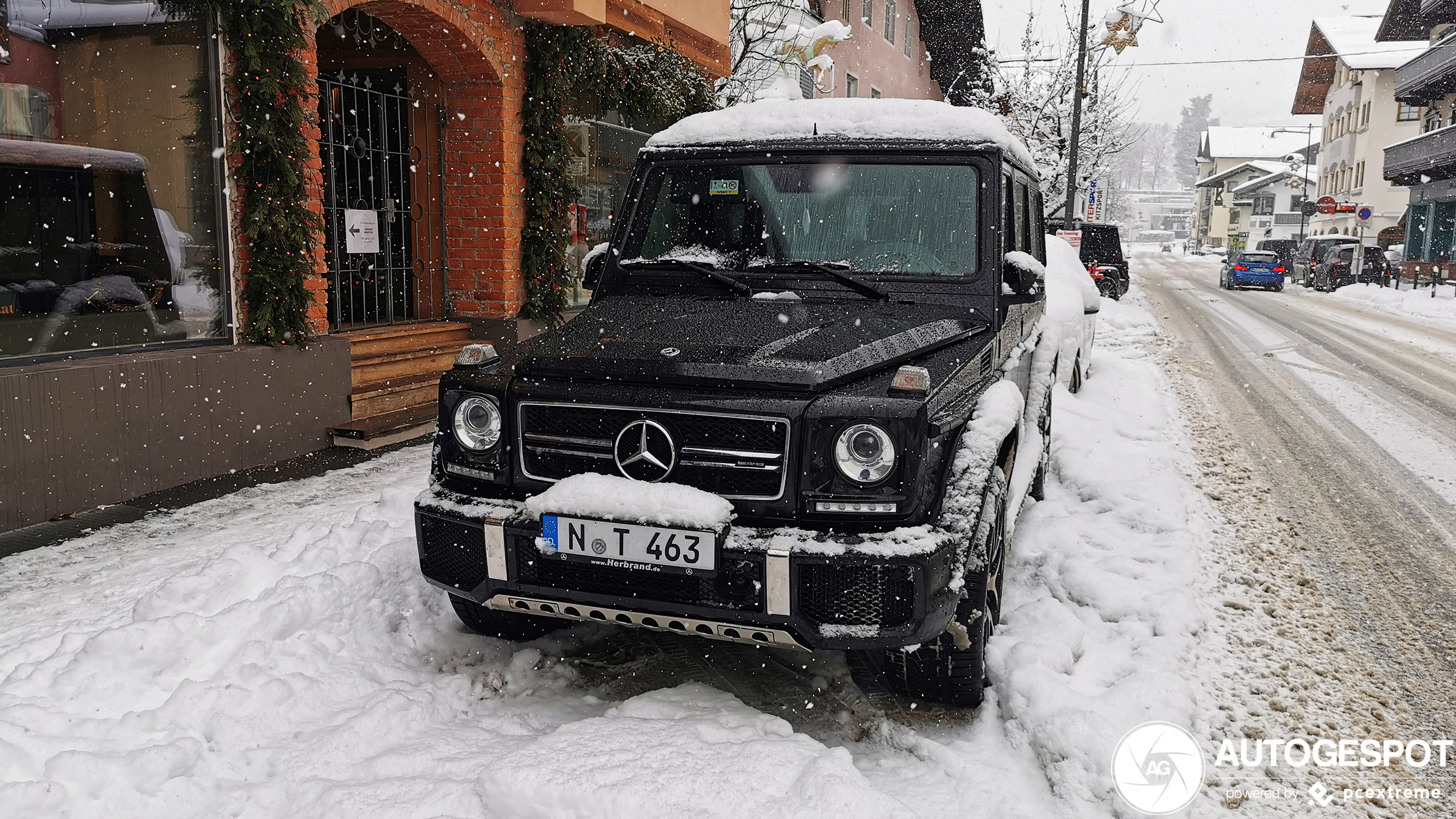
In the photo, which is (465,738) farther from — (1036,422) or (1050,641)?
(1036,422)

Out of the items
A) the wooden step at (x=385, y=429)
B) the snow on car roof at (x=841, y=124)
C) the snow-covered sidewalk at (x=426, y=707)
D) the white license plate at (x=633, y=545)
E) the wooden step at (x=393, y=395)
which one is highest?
the snow on car roof at (x=841, y=124)

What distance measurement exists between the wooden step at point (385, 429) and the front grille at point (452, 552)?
3.52m

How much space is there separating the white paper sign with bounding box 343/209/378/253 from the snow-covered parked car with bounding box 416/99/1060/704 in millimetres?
5238

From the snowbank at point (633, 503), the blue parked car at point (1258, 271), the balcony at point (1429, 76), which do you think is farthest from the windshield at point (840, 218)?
the balcony at point (1429, 76)

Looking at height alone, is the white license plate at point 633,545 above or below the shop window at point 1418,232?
below

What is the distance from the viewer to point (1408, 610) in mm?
4395

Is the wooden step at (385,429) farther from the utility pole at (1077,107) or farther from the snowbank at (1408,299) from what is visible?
the snowbank at (1408,299)

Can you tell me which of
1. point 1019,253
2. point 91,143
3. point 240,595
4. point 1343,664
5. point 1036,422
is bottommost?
point 1343,664

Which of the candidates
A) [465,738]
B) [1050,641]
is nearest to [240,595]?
[465,738]

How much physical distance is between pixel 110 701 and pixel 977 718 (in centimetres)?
278

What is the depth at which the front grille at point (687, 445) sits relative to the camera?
2943 mm

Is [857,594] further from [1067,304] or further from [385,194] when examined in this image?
[385,194]

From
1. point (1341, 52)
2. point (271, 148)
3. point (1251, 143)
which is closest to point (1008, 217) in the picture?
point (271, 148)

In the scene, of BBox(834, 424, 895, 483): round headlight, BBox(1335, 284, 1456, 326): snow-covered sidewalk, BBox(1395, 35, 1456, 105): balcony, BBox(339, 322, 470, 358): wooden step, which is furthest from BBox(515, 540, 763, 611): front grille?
BBox(1395, 35, 1456, 105): balcony
